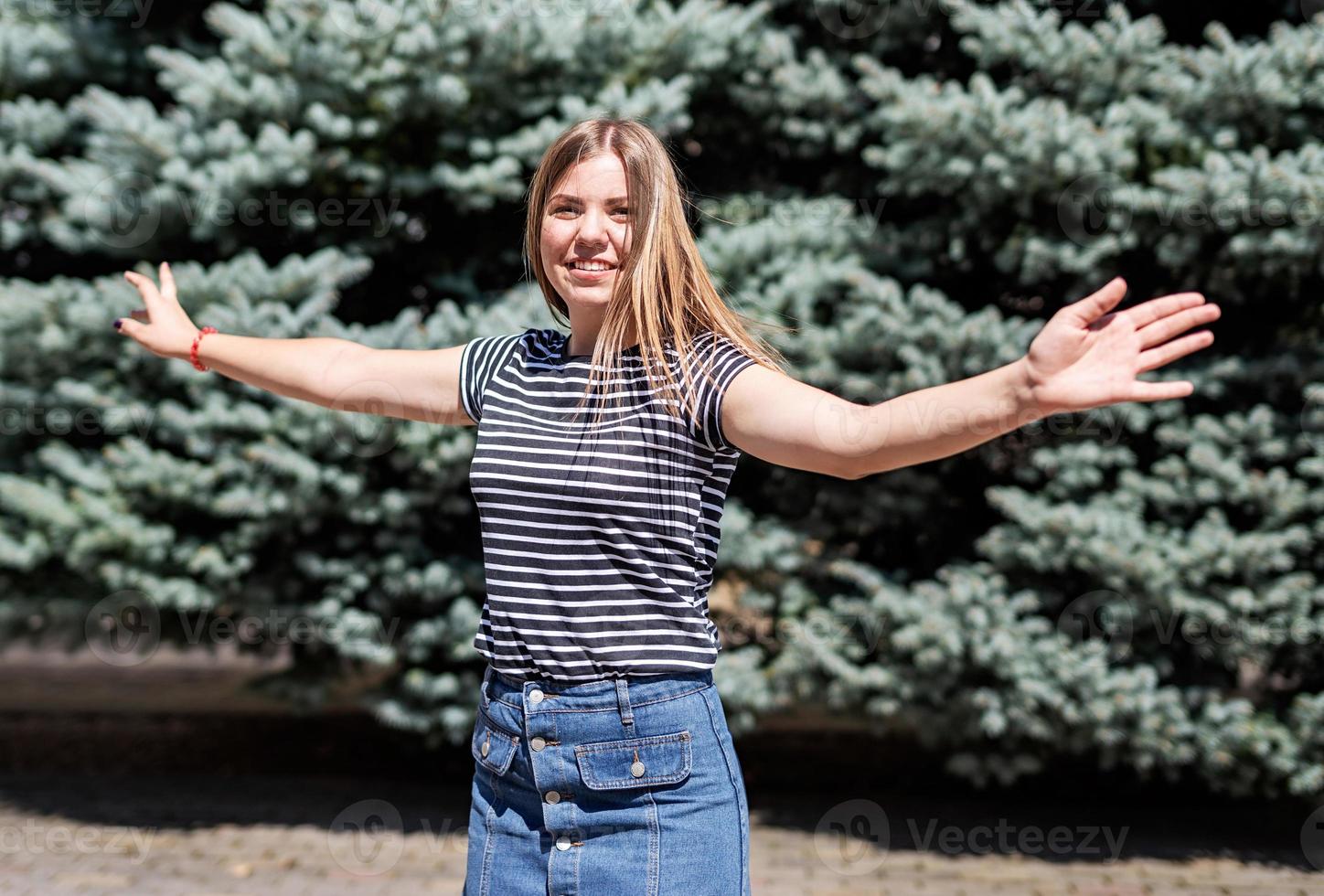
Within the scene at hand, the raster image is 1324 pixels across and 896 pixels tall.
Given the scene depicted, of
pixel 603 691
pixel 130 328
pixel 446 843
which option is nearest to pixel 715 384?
pixel 603 691

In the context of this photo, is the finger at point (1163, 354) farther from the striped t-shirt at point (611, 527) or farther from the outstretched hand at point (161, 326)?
the outstretched hand at point (161, 326)

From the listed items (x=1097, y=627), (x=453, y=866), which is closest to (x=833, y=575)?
(x=1097, y=627)

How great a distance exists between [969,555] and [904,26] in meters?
2.12

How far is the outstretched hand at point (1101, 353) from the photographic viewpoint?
151 centimetres

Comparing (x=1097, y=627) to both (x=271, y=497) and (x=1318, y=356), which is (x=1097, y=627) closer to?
(x=1318, y=356)

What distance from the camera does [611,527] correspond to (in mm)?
1790

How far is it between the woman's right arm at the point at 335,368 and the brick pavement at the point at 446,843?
243 cm

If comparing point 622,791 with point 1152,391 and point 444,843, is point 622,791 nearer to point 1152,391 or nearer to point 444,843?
point 1152,391

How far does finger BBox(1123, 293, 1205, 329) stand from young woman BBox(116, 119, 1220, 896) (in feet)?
0.43

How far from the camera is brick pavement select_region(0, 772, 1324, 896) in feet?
13.4

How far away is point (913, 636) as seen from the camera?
13.5 feet

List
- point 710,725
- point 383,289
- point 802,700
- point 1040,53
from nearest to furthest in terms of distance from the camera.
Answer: point 710,725 < point 1040,53 < point 802,700 < point 383,289

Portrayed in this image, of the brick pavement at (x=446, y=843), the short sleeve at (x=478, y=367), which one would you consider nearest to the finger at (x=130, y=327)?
the short sleeve at (x=478, y=367)

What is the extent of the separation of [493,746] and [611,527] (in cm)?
43
